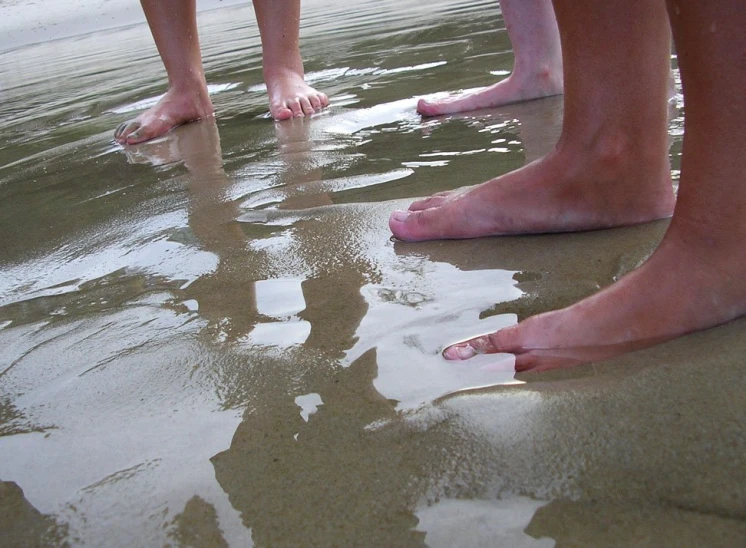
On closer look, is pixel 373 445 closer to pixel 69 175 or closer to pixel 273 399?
pixel 273 399

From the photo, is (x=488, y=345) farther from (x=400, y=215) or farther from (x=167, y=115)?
(x=167, y=115)

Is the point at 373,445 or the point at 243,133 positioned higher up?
the point at 243,133

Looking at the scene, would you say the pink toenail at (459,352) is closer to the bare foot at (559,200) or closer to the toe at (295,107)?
the bare foot at (559,200)

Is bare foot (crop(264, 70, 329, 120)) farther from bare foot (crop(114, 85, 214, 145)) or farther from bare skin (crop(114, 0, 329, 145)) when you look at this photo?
bare foot (crop(114, 85, 214, 145))

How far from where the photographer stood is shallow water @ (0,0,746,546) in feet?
2.36

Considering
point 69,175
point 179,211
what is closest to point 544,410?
point 179,211

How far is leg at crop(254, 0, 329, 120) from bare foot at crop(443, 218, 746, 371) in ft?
7.28

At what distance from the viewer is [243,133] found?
9.04ft

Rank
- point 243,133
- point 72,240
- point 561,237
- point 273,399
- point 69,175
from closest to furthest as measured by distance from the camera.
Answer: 1. point 273,399
2. point 561,237
3. point 72,240
4. point 69,175
5. point 243,133

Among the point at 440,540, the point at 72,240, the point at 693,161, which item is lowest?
the point at 440,540

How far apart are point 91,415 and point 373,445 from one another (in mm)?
423

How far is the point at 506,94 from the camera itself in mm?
2596

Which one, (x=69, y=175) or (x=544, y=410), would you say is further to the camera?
(x=69, y=175)

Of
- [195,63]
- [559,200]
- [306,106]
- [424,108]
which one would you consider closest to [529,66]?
[424,108]
